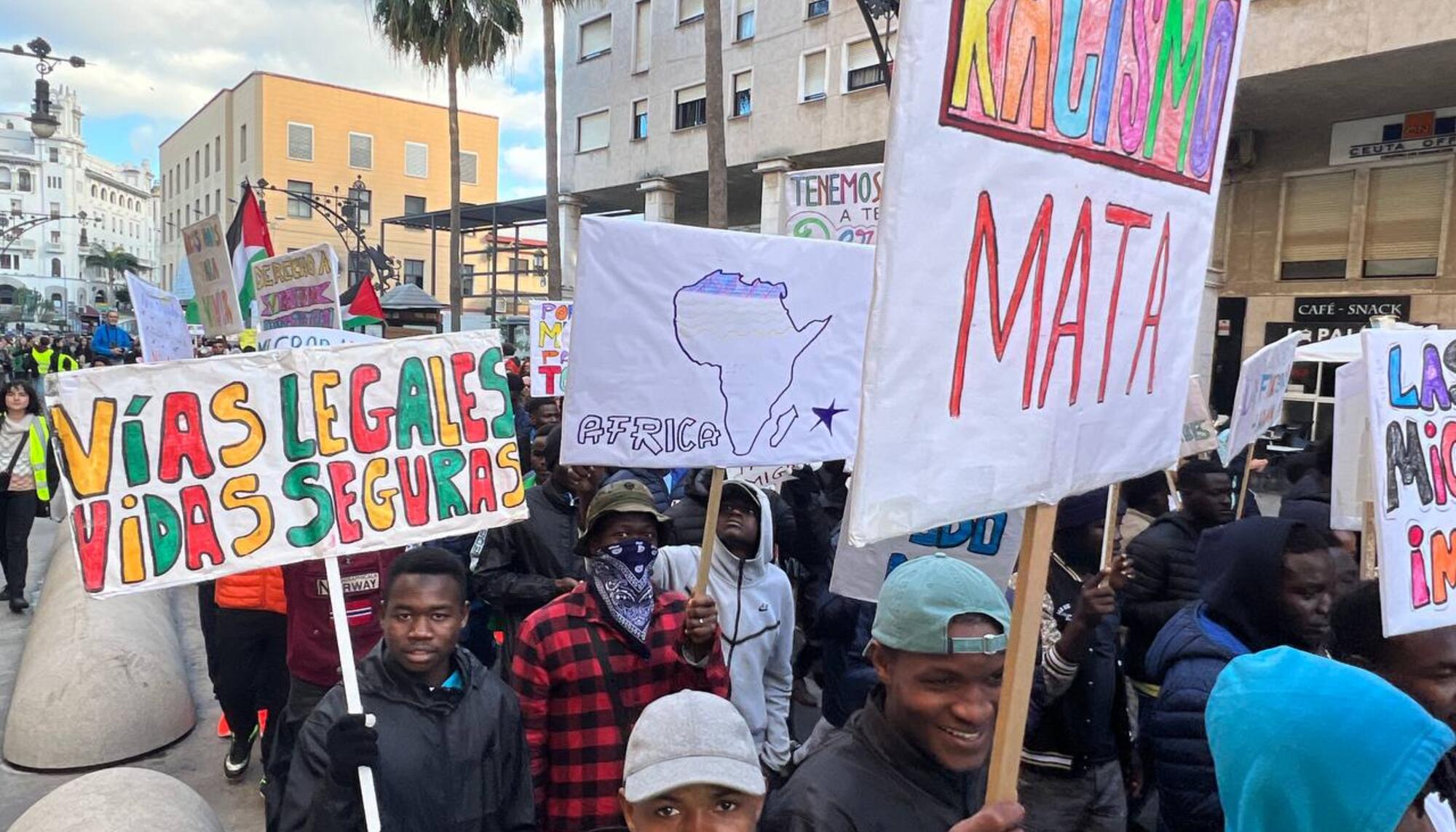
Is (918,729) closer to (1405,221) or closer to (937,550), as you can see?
(937,550)

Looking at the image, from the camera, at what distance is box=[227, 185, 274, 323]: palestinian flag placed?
7.98 meters

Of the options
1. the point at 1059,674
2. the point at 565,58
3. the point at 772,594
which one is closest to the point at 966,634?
the point at 1059,674

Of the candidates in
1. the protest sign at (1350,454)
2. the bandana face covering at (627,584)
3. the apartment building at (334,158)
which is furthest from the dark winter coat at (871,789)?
the apartment building at (334,158)

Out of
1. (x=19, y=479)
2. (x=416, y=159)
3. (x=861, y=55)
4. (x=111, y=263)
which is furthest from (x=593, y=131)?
(x=111, y=263)

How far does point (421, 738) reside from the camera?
269 centimetres

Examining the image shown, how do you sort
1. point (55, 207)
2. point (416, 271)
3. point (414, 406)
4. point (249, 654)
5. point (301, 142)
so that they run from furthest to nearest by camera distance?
point (55, 207) < point (416, 271) < point (301, 142) < point (249, 654) < point (414, 406)

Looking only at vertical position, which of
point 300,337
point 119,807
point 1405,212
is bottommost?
point 119,807

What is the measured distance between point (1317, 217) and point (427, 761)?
722 inches

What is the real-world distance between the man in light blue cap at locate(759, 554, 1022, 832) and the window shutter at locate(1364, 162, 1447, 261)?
1727cm

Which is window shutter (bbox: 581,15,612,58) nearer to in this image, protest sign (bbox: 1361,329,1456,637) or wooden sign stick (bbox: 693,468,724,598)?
wooden sign stick (bbox: 693,468,724,598)

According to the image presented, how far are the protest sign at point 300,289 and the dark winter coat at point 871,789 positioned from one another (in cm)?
541

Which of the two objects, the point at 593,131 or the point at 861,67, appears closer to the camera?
the point at 861,67

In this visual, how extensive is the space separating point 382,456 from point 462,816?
105cm

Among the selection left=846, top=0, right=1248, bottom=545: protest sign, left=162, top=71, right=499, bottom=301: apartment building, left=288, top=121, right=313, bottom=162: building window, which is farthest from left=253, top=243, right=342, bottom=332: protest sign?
left=288, top=121, right=313, bottom=162: building window
